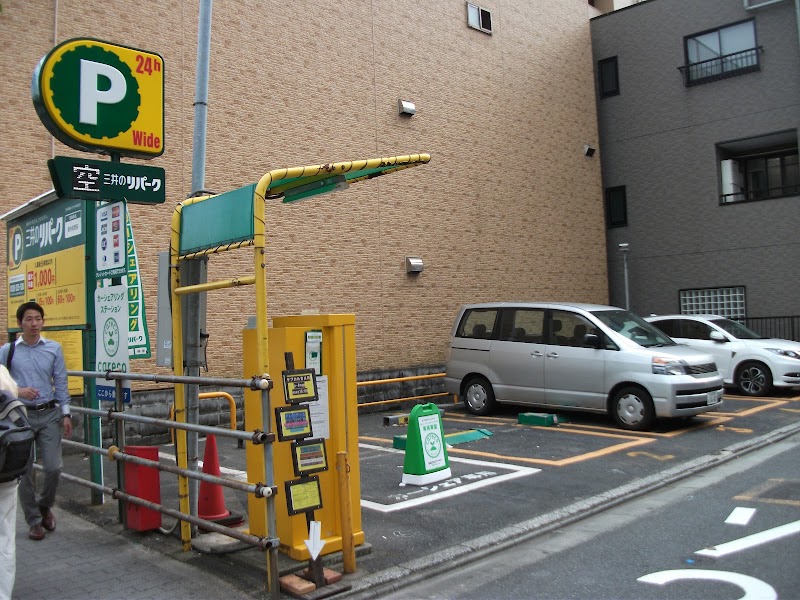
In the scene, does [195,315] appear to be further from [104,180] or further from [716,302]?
[716,302]

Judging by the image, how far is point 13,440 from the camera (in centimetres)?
399

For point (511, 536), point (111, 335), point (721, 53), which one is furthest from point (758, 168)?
point (111, 335)

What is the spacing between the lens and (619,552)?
5148 millimetres

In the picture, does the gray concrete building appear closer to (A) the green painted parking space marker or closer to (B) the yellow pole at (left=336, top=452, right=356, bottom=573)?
(A) the green painted parking space marker

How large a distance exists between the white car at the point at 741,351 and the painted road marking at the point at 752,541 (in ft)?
28.4

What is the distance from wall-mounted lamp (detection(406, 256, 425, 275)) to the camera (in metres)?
14.9

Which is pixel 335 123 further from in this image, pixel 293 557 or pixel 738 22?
pixel 738 22

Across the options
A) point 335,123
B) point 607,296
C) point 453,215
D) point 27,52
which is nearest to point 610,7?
point 607,296

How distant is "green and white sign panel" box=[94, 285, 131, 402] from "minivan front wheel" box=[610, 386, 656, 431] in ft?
23.2

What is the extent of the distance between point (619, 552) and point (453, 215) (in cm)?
1168

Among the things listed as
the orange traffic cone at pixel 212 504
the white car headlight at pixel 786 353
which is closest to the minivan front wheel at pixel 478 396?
the white car headlight at pixel 786 353

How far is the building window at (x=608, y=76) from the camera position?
21.6 meters

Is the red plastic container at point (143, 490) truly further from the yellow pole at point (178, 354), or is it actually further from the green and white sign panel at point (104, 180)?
the green and white sign panel at point (104, 180)

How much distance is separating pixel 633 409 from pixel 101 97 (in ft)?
25.9
